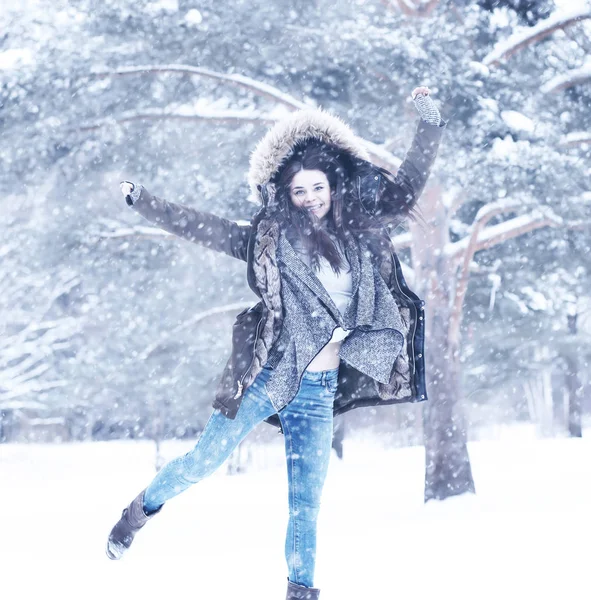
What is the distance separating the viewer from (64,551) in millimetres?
5598

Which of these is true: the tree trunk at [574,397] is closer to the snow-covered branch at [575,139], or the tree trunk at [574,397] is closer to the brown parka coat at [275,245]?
the snow-covered branch at [575,139]

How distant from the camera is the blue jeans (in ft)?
10.3

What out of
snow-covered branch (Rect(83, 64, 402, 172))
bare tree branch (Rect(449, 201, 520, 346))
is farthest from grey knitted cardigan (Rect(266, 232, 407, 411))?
bare tree branch (Rect(449, 201, 520, 346))

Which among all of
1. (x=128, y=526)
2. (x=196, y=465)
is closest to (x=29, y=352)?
(x=128, y=526)

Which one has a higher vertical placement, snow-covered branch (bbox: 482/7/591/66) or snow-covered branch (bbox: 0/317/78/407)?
snow-covered branch (bbox: 482/7/591/66)

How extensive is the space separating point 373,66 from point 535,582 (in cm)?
447

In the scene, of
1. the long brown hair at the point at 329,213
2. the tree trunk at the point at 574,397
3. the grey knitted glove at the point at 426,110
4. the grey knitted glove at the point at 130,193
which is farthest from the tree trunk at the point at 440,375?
the tree trunk at the point at 574,397

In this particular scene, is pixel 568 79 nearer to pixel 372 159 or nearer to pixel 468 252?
pixel 468 252

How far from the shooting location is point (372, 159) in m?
7.46

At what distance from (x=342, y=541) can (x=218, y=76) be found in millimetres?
4515

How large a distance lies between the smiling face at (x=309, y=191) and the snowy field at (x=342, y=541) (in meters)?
2.16

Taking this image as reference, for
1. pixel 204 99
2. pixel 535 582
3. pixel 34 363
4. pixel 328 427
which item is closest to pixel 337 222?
pixel 328 427

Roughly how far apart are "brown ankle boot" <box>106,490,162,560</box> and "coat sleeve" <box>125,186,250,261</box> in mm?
1261

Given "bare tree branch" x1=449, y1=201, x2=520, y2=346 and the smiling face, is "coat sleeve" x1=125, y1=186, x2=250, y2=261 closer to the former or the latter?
the smiling face
